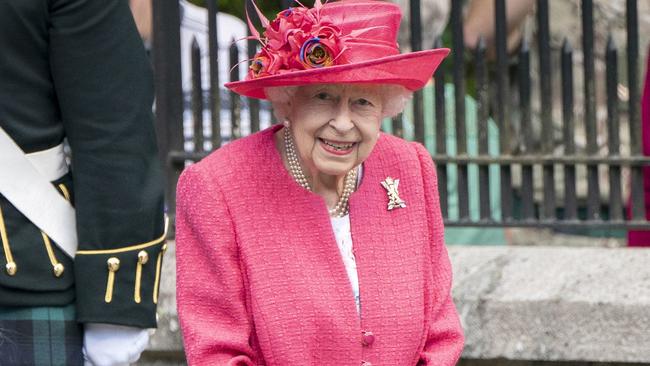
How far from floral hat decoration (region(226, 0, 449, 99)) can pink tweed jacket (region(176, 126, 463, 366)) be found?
0.27m

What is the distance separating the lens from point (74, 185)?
145 inches

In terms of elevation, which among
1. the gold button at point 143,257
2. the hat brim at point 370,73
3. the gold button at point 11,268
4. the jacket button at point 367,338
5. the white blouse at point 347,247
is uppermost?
the hat brim at point 370,73

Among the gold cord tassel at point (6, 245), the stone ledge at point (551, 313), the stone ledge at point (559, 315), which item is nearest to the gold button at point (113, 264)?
the gold cord tassel at point (6, 245)

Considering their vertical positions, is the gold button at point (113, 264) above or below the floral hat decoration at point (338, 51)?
below

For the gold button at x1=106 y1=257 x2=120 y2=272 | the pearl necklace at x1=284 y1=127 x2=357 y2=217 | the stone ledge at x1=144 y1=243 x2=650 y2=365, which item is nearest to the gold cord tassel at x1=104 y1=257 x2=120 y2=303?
the gold button at x1=106 y1=257 x2=120 y2=272

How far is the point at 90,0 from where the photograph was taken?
3.61 metres

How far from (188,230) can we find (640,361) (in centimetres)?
172

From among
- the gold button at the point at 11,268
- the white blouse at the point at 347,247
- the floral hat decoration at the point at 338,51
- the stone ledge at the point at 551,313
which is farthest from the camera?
the stone ledge at the point at 551,313

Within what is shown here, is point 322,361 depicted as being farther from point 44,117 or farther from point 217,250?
point 44,117

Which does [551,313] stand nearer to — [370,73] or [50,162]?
[370,73]

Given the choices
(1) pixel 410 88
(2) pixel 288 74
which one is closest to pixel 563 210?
(1) pixel 410 88

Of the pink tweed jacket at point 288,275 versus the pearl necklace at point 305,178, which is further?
the pearl necklace at point 305,178

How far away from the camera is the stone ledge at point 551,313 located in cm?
488

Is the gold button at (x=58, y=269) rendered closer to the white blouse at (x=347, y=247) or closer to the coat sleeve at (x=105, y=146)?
the coat sleeve at (x=105, y=146)
